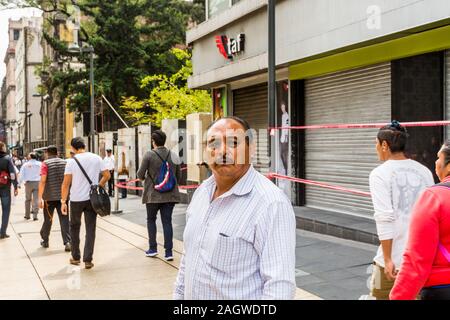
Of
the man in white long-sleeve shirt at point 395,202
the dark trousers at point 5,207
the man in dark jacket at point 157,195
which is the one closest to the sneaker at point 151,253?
the man in dark jacket at point 157,195

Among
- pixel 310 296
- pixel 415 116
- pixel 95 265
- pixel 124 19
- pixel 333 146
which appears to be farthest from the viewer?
pixel 124 19

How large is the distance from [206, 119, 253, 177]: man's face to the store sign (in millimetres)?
11807

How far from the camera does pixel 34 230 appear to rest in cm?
1191

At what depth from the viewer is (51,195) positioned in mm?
9336

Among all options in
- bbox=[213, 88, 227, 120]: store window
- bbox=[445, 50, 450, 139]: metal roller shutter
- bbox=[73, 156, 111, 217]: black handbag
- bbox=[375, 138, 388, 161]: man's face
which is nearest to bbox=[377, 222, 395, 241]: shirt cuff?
bbox=[375, 138, 388, 161]: man's face

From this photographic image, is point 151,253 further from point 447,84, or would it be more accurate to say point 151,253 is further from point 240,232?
point 240,232

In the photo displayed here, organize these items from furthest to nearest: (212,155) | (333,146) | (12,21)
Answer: (12,21), (333,146), (212,155)

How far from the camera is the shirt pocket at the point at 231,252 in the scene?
225 cm

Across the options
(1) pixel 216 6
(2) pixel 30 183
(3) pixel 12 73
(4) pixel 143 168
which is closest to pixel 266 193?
(4) pixel 143 168

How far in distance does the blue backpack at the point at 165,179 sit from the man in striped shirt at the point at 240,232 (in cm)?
575

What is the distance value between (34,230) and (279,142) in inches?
229

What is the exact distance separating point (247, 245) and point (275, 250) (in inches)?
4.6

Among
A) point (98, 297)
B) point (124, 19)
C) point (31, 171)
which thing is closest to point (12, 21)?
point (124, 19)

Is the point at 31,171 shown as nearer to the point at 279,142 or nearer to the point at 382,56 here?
the point at 279,142
